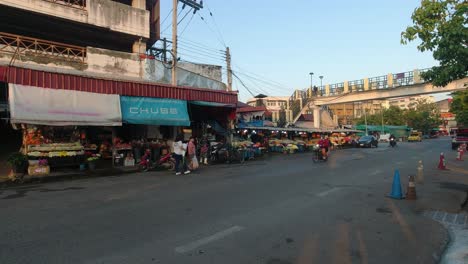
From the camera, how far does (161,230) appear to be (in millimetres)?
5648

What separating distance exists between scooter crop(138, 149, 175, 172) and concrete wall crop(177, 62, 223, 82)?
12893 millimetres

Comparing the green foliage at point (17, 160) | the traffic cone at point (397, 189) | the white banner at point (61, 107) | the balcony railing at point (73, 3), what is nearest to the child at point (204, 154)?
the white banner at point (61, 107)

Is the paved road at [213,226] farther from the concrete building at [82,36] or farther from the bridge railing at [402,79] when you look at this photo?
the bridge railing at [402,79]

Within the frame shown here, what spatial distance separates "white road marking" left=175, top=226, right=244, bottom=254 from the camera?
477 centimetres

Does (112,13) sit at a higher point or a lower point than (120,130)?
higher

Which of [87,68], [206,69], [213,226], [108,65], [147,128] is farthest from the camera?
[206,69]

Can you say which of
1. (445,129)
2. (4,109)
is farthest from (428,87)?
(445,129)

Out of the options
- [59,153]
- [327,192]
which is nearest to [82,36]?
[59,153]

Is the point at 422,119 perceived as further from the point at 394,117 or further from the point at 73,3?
the point at 73,3

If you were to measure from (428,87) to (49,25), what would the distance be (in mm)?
38186

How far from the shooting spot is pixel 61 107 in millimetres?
13672

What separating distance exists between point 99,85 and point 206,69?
1436 centimetres

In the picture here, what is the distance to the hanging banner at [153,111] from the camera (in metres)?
16.1

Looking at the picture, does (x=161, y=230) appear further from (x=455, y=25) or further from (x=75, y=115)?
(x=75, y=115)
